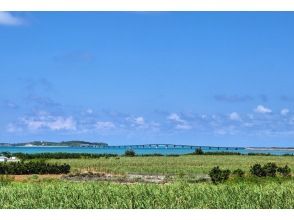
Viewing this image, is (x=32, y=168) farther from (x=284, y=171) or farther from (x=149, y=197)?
(x=149, y=197)

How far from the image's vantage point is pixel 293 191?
27.4ft

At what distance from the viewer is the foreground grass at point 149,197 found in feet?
25.4

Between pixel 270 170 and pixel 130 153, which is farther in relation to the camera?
pixel 130 153

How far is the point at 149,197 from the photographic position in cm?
800

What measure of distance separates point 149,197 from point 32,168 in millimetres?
7024

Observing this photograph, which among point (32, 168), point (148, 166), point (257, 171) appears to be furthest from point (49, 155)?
point (257, 171)

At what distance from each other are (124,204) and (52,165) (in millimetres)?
7206

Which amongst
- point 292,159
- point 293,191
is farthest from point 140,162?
point 293,191

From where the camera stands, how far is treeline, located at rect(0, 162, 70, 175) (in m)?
14.1

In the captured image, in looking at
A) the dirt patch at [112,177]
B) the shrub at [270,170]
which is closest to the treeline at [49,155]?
the dirt patch at [112,177]

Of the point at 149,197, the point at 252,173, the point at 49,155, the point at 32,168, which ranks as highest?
the point at 49,155

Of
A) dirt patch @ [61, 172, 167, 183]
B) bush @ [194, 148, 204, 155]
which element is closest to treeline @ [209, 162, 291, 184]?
dirt patch @ [61, 172, 167, 183]
